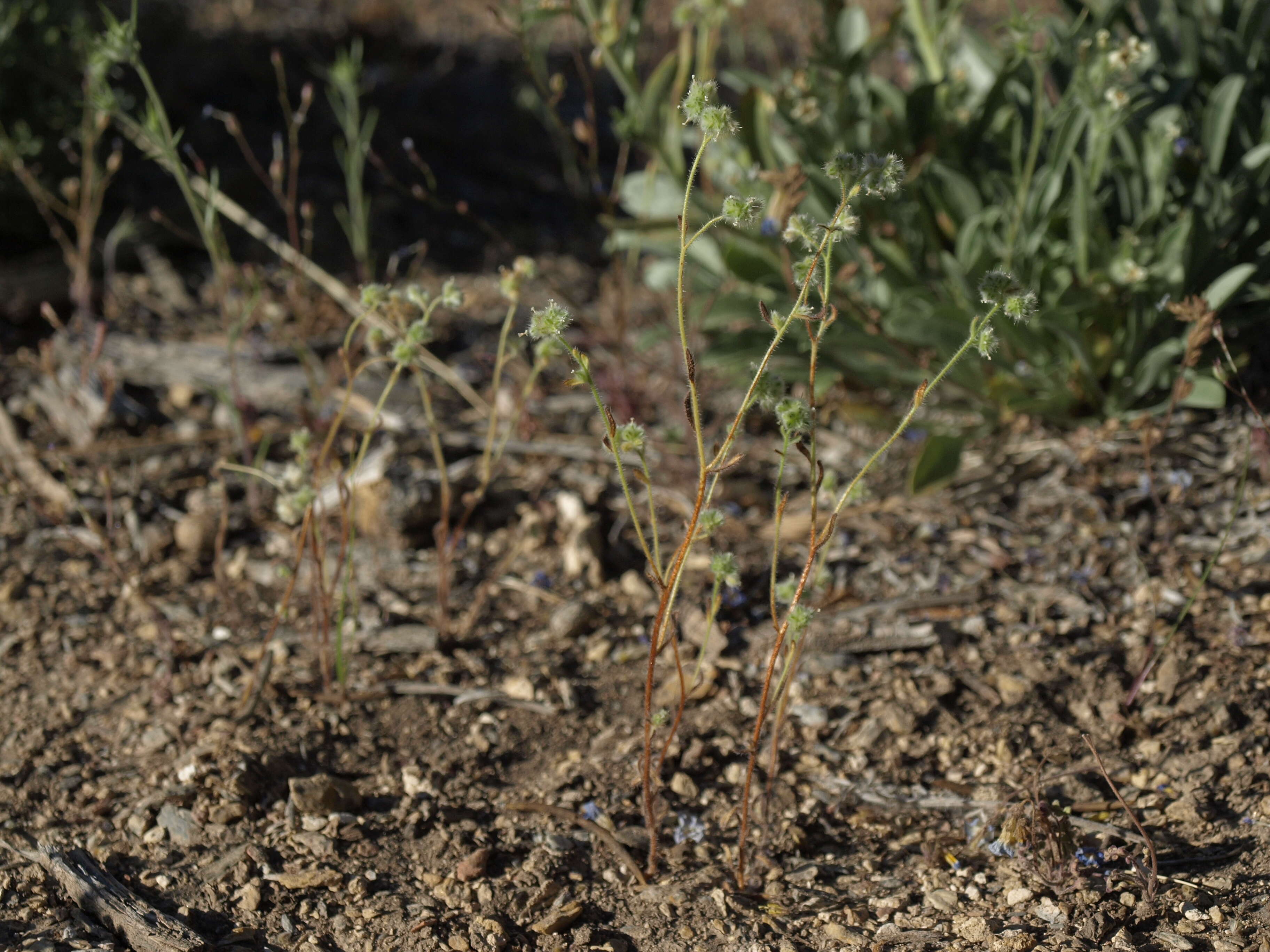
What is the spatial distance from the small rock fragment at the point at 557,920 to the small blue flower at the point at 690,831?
25cm

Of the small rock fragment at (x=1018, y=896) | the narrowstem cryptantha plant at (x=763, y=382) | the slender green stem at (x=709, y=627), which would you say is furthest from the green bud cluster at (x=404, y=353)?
the small rock fragment at (x=1018, y=896)

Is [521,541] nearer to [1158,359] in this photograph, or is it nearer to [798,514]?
[798,514]

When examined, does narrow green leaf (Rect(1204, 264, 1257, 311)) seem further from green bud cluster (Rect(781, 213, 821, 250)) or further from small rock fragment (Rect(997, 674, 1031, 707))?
green bud cluster (Rect(781, 213, 821, 250))

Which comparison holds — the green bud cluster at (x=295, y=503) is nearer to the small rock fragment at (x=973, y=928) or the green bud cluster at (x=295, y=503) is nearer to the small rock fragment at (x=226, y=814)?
the small rock fragment at (x=226, y=814)

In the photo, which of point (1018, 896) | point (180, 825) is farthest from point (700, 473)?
point (180, 825)

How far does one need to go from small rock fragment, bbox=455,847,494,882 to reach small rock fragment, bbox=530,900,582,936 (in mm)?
151

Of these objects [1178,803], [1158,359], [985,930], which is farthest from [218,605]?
[1158,359]

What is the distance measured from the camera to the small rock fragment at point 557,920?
1866mm

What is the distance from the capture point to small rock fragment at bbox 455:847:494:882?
6.45ft

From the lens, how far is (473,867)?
197 centimetres

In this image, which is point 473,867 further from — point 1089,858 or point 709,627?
point 1089,858

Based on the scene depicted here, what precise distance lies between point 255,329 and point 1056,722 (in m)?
2.85

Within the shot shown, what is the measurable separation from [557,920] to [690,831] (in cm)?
32

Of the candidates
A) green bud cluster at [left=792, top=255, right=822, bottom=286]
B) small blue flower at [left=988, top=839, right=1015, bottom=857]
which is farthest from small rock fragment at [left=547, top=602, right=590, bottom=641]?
green bud cluster at [left=792, top=255, right=822, bottom=286]
